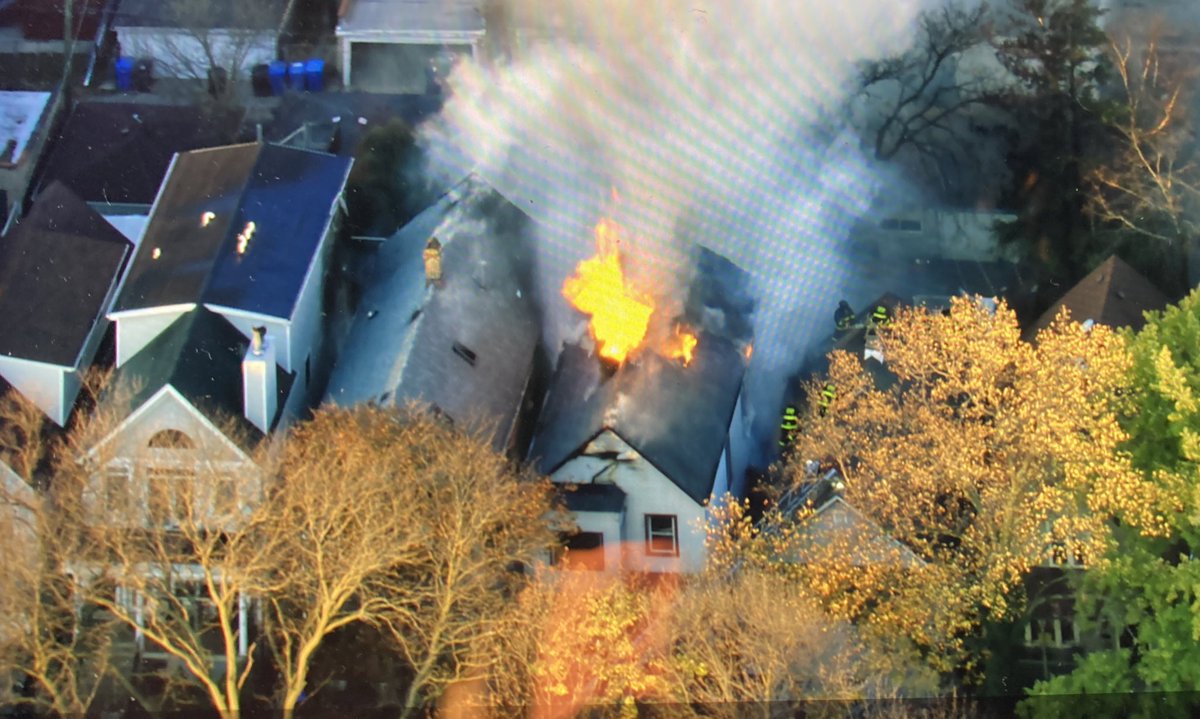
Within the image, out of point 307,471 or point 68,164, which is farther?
point 68,164

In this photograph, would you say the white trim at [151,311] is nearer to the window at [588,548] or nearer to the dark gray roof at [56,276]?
the dark gray roof at [56,276]

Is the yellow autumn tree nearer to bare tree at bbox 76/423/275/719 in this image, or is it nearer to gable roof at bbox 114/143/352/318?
bare tree at bbox 76/423/275/719

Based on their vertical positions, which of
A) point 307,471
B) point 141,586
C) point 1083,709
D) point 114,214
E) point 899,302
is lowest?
point 1083,709

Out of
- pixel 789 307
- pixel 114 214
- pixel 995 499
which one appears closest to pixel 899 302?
pixel 789 307

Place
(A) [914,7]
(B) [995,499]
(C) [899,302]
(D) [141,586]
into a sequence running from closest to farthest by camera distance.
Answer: (D) [141,586]
(B) [995,499]
(C) [899,302]
(A) [914,7]

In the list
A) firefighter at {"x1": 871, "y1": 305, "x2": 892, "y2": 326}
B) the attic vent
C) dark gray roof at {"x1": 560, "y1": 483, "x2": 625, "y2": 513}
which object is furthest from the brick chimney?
firefighter at {"x1": 871, "y1": 305, "x2": 892, "y2": 326}

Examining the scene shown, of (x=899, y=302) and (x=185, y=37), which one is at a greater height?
(x=185, y=37)

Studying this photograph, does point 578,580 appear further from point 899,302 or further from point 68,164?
point 68,164

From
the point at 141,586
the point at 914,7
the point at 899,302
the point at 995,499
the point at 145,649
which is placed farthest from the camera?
the point at 914,7
